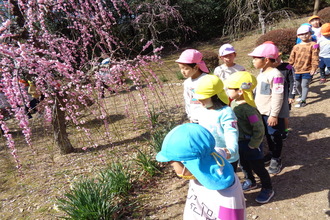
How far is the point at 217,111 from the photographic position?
1.83 m

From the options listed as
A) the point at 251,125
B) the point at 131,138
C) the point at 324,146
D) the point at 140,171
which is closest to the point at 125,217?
the point at 140,171

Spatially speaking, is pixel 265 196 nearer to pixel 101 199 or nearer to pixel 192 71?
pixel 192 71

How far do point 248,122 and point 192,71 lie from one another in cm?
84

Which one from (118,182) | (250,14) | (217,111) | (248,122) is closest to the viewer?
(217,111)

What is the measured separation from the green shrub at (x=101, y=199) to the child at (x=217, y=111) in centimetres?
137

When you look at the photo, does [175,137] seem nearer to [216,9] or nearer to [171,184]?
[171,184]

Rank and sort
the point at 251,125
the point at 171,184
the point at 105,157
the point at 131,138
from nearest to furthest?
the point at 251,125 → the point at 171,184 → the point at 105,157 → the point at 131,138

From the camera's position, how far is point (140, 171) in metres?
3.18

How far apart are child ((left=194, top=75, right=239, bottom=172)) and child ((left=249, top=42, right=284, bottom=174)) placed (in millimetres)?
853

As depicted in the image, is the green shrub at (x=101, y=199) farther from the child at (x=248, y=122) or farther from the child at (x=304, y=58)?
the child at (x=304, y=58)

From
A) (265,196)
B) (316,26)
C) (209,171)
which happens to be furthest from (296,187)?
(316,26)

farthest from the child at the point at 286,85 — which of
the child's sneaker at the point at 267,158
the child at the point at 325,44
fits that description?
the child at the point at 325,44

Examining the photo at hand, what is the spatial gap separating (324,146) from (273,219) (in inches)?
62.9

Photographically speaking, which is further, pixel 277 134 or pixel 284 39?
pixel 284 39
